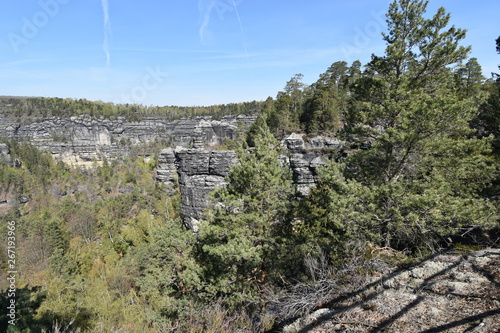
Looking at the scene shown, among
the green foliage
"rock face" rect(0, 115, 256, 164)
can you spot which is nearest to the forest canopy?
"rock face" rect(0, 115, 256, 164)

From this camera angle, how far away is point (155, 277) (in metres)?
14.8

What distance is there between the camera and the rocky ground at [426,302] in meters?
2.76

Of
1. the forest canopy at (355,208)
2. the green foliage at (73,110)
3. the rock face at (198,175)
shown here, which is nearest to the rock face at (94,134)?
the green foliage at (73,110)

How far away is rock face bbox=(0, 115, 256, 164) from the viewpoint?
4104 inches

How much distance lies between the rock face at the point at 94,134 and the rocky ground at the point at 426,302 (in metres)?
98.3

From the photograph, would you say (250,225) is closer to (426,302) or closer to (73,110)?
(426,302)

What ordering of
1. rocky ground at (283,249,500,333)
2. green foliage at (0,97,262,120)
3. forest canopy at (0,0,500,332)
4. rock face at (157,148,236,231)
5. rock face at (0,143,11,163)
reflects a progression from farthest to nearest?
1. green foliage at (0,97,262,120)
2. rock face at (0,143,11,163)
3. rock face at (157,148,236,231)
4. forest canopy at (0,0,500,332)
5. rocky ground at (283,249,500,333)

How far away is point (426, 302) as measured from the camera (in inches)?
124

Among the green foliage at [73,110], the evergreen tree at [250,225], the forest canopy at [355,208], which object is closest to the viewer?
the forest canopy at [355,208]

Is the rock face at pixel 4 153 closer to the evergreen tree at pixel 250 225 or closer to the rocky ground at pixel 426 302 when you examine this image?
the evergreen tree at pixel 250 225

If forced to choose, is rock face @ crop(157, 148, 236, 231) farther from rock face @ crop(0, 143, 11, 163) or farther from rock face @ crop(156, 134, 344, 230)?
rock face @ crop(0, 143, 11, 163)

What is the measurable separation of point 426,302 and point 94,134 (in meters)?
130

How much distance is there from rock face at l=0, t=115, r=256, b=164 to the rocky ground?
323 ft

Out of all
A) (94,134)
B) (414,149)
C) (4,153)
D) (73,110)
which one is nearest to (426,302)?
(414,149)
